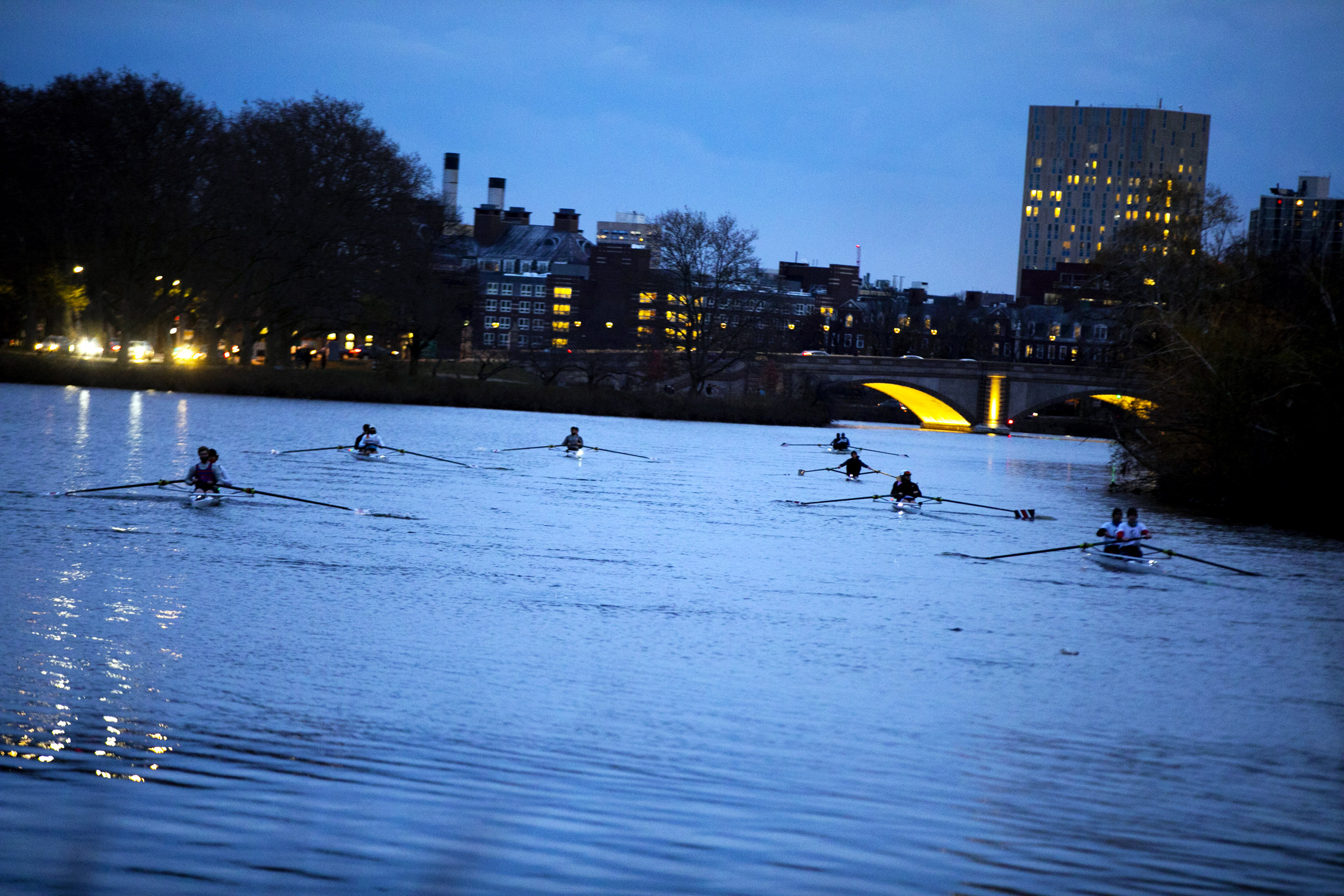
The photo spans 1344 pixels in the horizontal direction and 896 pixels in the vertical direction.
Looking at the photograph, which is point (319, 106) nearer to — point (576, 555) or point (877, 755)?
point (576, 555)

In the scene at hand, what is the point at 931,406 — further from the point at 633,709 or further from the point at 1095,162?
the point at 1095,162

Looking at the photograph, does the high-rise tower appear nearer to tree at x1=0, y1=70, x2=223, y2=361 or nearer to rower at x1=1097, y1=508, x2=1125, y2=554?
tree at x1=0, y1=70, x2=223, y2=361

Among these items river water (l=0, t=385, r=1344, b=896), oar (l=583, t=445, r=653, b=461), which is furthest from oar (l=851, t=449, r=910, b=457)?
river water (l=0, t=385, r=1344, b=896)

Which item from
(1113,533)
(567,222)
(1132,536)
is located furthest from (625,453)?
(567,222)

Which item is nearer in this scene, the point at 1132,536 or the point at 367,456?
the point at 1132,536

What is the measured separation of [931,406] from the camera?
292 ft

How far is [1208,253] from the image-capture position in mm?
42844

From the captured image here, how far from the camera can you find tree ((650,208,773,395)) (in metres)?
70.1

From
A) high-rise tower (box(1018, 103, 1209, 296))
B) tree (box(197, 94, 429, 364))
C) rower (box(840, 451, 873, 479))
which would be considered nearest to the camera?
rower (box(840, 451, 873, 479))

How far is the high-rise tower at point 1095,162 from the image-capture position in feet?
616

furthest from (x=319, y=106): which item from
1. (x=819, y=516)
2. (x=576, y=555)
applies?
(x=576, y=555)

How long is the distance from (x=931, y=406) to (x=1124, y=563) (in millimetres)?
68844

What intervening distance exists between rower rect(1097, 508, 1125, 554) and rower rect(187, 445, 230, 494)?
15388mm

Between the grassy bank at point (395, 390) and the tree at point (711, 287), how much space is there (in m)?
3.21
